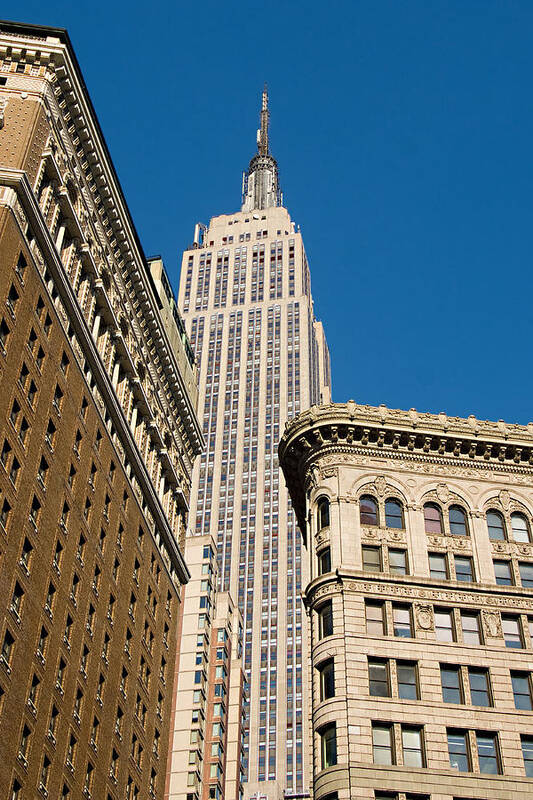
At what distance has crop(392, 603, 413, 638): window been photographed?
6084 cm

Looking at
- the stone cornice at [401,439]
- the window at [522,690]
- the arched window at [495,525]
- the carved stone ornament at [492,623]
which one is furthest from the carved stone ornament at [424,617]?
the stone cornice at [401,439]

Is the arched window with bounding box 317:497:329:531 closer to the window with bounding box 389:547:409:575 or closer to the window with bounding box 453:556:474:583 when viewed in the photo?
the window with bounding box 389:547:409:575

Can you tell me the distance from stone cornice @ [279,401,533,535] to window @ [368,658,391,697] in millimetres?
13493

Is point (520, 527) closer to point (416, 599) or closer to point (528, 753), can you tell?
point (416, 599)

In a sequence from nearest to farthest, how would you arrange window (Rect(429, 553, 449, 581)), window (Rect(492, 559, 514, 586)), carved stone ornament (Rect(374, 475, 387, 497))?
window (Rect(429, 553, 449, 581)), window (Rect(492, 559, 514, 586)), carved stone ornament (Rect(374, 475, 387, 497))

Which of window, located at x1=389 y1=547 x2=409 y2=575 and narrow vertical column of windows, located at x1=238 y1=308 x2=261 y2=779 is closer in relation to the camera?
window, located at x1=389 y1=547 x2=409 y2=575

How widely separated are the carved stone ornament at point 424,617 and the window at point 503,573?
514cm

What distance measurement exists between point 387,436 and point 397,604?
11.4 m

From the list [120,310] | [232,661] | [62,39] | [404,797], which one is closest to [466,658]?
[404,797]

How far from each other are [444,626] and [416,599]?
208 centimetres

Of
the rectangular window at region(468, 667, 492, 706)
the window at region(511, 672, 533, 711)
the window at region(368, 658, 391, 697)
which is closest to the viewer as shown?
the window at region(368, 658, 391, 697)

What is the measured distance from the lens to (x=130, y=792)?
245ft

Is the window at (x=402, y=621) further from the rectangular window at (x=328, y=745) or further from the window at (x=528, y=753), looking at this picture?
the window at (x=528, y=753)

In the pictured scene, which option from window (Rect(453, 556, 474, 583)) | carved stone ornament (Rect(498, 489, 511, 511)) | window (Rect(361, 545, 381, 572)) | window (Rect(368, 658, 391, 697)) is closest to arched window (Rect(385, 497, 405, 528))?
window (Rect(361, 545, 381, 572))
